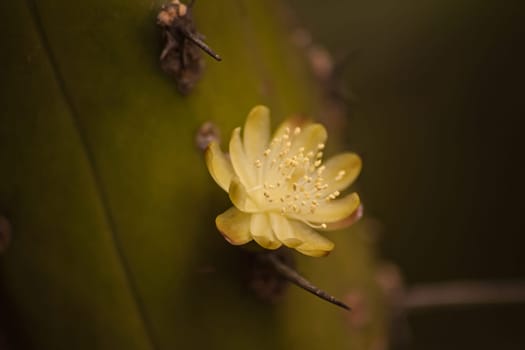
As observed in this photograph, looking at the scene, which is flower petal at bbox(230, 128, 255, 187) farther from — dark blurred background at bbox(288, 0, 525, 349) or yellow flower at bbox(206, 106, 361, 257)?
dark blurred background at bbox(288, 0, 525, 349)

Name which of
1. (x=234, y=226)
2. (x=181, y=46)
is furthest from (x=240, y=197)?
(x=181, y=46)

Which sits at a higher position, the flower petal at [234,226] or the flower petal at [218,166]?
the flower petal at [218,166]

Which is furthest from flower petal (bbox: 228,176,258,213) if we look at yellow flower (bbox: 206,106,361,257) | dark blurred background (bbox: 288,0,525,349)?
dark blurred background (bbox: 288,0,525,349)

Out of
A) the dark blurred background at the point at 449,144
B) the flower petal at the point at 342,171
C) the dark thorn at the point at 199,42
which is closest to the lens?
the dark thorn at the point at 199,42

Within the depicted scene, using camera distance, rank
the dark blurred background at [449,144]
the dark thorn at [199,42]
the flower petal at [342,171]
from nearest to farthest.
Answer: the dark thorn at [199,42], the flower petal at [342,171], the dark blurred background at [449,144]

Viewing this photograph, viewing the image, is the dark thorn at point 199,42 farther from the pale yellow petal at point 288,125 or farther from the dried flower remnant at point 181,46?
the pale yellow petal at point 288,125

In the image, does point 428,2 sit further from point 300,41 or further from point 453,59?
point 300,41

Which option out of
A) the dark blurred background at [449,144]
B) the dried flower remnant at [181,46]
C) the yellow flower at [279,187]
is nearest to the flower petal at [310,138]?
the yellow flower at [279,187]
